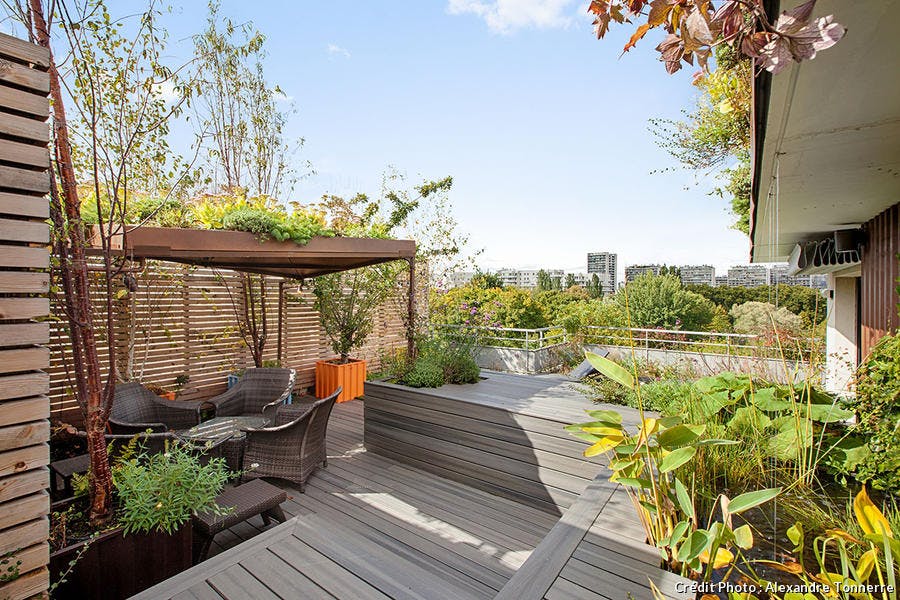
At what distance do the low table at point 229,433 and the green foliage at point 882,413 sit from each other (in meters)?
4.09

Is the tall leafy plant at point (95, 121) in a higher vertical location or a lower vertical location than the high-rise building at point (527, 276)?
lower

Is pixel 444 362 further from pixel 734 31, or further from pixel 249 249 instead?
pixel 734 31

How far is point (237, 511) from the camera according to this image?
8.85ft

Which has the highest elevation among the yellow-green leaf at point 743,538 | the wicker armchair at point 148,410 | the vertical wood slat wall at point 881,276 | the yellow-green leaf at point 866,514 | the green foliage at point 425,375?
the vertical wood slat wall at point 881,276

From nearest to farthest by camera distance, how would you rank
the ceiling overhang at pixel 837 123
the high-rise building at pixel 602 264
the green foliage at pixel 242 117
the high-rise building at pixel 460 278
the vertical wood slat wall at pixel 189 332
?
the ceiling overhang at pixel 837 123, the vertical wood slat wall at pixel 189 332, the green foliage at pixel 242 117, the high-rise building at pixel 460 278, the high-rise building at pixel 602 264

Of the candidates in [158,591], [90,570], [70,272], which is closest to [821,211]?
[158,591]

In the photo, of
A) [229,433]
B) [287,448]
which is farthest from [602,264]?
[229,433]

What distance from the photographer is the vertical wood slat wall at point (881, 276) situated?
2.85m

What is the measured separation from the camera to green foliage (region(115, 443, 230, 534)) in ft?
6.73

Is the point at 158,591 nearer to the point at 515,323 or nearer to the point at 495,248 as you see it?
the point at 515,323

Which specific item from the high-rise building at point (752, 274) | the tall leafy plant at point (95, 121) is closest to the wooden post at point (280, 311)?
the tall leafy plant at point (95, 121)

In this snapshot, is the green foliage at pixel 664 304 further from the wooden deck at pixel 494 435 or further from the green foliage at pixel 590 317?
the wooden deck at pixel 494 435

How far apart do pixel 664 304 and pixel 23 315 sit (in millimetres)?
16333

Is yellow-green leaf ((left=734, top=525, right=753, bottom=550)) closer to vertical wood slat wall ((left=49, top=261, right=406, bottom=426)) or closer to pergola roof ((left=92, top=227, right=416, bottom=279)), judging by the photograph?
pergola roof ((left=92, top=227, right=416, bottom=279))
